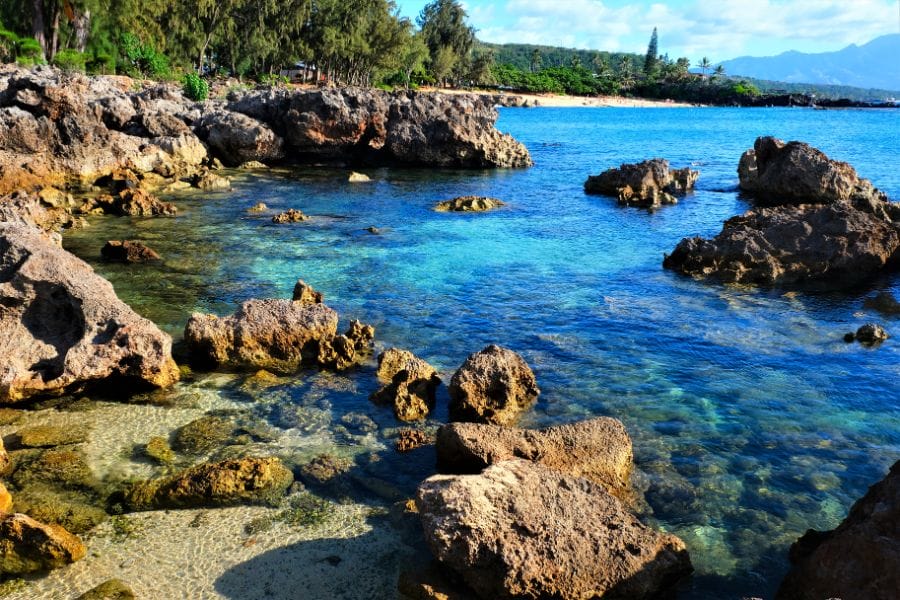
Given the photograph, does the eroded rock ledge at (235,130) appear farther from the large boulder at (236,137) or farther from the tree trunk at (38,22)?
the tree trunk at (38,22)

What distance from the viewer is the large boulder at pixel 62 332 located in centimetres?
1264

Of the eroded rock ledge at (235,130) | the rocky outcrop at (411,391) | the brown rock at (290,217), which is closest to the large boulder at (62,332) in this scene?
the rocky outcrop at (411,391)

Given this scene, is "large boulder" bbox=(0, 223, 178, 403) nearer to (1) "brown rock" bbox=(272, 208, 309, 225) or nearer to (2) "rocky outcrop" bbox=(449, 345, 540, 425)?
(2) "rocky outcrop" bbox=(449, 345, 540, 425)

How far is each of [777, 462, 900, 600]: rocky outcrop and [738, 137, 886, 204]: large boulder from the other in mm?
25101

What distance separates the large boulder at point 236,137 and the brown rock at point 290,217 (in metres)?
15.7

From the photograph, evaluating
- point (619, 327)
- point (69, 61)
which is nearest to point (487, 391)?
point (619, 327)

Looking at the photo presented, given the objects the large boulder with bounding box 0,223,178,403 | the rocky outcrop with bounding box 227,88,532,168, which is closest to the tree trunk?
the rocky outcrop with bounding box 227,88,532,168

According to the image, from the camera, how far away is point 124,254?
21938 mm

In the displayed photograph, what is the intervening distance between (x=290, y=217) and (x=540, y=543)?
23.7m

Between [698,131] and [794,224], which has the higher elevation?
[698,131]

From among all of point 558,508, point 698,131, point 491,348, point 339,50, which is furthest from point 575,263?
point 339,50

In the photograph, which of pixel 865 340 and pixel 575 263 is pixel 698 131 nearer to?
pixel 575 263

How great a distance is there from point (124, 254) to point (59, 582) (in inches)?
613

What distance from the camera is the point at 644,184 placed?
123ft
